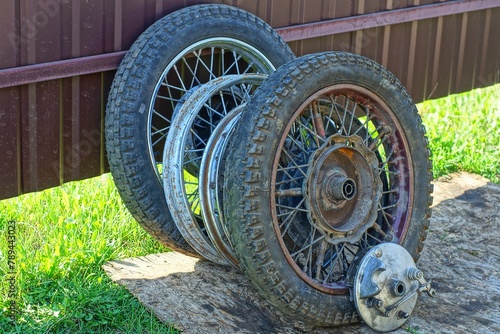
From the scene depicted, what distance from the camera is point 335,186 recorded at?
5043 millimetres

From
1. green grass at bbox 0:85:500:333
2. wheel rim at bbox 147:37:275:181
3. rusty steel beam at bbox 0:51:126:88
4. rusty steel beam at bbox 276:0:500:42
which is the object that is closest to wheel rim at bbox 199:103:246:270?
green grass at bbox 0:85:500:333

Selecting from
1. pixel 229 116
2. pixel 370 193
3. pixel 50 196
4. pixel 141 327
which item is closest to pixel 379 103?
pixel 370 193

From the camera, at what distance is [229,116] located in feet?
17.3

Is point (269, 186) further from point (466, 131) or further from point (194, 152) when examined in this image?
point (466, 131)

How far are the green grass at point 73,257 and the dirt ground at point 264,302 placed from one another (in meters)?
0.13

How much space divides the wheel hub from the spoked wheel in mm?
592

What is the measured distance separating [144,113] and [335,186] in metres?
1.26

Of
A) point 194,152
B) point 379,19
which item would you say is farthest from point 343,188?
point 379,19

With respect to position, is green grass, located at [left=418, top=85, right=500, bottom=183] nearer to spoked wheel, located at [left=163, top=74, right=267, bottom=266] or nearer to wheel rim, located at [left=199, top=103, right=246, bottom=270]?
spoked wheel, located at [left=163, top=74, right=267, bottom=266]

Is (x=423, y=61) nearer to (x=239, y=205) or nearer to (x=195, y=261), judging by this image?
(x=195, y=261)

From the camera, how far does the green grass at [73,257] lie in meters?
5.03

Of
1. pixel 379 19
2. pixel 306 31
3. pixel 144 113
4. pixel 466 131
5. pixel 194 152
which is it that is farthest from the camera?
pixel 466 131

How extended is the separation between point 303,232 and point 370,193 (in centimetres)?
45

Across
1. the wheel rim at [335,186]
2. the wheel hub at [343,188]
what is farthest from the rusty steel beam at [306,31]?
the wheel hub at [343,188]
